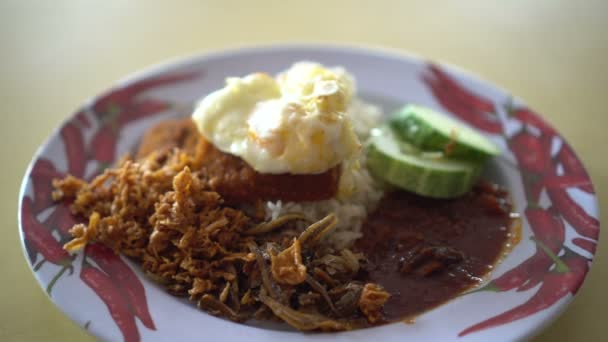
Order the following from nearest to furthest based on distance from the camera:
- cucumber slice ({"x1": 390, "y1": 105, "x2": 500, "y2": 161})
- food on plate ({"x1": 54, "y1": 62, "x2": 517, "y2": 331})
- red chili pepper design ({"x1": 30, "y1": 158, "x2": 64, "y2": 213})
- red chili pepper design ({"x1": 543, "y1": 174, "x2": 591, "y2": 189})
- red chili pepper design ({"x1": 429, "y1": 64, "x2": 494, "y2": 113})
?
1. food on plate ({"x1": 54, "y1": 62, "x2": 517, "y2": 331})
2. red chili pepper design ({"x1": 30, "y1": 158, "x2": 64, "y2": 213})
3. red chili pepper design ({"x1": 543, "y1": 174, "x2": 591, "y2": 189})
4. cucumber slice ({"x1": 390, "y1": 105, "x2": 500, "y2": 161})
5. red chili pepper design ({"x1": 429, "y1": 64, "x2": 494, "y2": 113})

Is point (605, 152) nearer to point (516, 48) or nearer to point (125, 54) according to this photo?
point (516, 48)

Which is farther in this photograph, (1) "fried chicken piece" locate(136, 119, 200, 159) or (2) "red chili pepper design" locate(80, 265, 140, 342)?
(1) "fried chicken piece" locate(136, 119, 200, 159)

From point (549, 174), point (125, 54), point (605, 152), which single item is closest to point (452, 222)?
point (549, 174)

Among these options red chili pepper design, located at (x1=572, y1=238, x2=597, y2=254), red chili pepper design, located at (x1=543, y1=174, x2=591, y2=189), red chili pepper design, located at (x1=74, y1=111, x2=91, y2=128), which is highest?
red chili pepper design, located at (x1=74, y1=111, x2=91, y2=128)

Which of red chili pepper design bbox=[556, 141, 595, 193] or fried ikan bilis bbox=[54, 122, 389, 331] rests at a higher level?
red chili pepper design bbox=[556, 141, 595, 193]

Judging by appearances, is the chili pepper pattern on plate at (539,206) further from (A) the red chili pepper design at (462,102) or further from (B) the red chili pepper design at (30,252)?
(B) the red chili pepper design at (30,252)

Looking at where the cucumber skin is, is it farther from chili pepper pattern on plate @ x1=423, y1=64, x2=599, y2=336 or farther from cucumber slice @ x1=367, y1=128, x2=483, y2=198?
chili pepper pattern on plate @ x1=423, y1=64, x2=599, y2=336

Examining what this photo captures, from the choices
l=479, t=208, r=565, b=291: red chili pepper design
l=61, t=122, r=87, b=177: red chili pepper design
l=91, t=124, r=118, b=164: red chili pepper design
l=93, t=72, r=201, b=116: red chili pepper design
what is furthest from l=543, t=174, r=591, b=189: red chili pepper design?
l=61, t=122, r=87, b=177: red chili pepper design

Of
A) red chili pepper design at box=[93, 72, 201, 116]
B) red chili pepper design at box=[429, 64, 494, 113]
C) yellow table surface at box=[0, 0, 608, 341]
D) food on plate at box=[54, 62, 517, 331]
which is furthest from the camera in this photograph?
yellow table surface at box=[0, 0, 608, 341]
